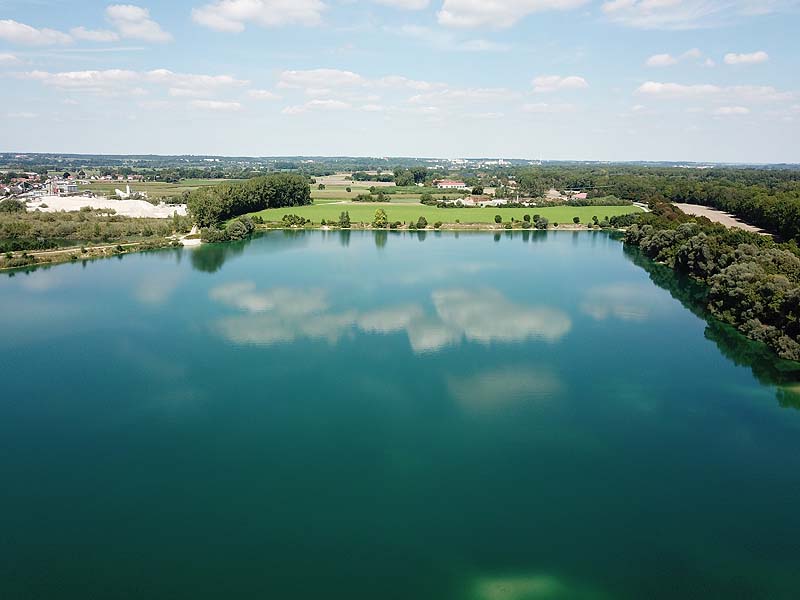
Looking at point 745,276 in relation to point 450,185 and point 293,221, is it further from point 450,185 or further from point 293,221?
point 450,185

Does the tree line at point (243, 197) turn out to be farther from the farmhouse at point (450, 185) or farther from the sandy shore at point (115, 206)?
the farmhouse at point (450, 185)

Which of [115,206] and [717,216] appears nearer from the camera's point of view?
[717,216]

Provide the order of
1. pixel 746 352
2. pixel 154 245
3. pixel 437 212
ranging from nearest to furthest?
pixel 746 352
pixel 154 245
pixel 437 212

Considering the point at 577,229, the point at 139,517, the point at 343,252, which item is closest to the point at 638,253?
the point at 577,229

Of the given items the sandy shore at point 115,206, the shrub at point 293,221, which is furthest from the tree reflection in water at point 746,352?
the sandy shore at point 115,206

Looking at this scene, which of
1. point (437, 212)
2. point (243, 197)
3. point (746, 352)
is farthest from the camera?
point (437, 212)

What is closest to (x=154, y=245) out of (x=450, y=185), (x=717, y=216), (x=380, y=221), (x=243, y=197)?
(x=243, y=197)

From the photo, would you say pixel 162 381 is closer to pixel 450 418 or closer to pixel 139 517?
pixel 139 517

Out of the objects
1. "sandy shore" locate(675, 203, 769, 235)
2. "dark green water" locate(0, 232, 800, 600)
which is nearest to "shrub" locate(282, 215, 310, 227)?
"dark green water" locate(0, 232, 800, 600)
